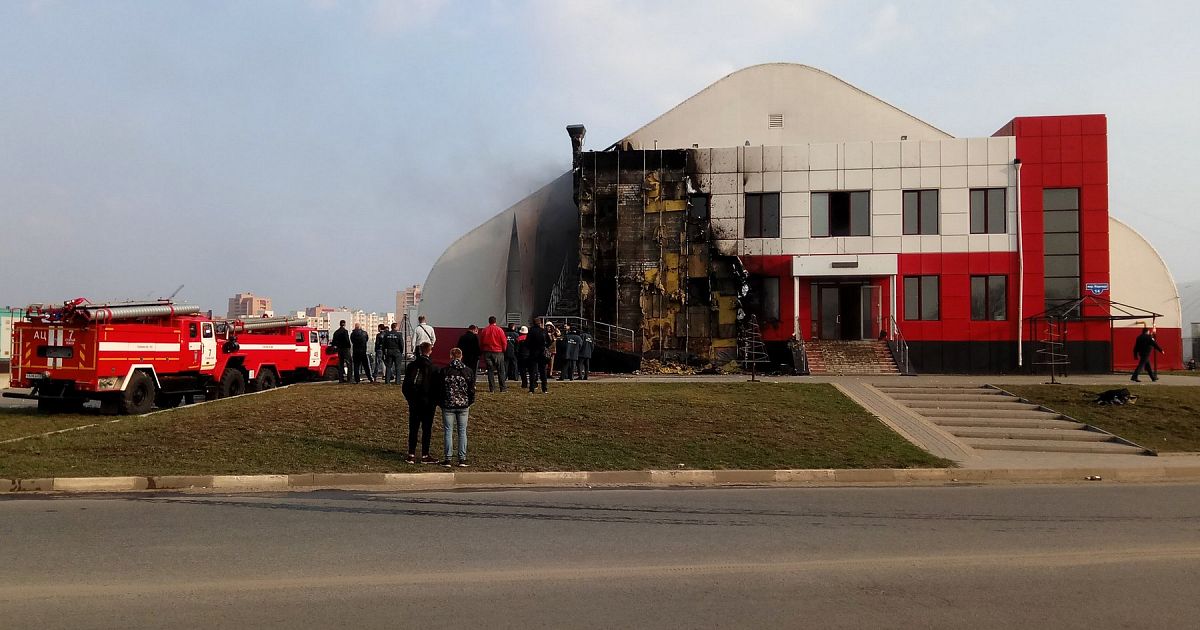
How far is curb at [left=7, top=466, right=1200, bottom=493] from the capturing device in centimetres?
1065

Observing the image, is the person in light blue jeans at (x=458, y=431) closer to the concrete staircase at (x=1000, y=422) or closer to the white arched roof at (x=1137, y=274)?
the concrete staircase at (x=1000, y=422)

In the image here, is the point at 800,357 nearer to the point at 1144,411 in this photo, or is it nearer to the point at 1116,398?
the point at 1116,398

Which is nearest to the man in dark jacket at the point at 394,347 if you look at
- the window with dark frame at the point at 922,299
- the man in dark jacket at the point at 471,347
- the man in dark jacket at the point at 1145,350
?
the man in dark jacket at the point at 471,347

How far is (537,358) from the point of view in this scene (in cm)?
1769

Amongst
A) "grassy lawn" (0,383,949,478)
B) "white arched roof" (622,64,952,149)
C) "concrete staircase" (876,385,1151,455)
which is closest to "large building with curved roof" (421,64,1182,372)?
"white arched roof" (622,64,952,149)

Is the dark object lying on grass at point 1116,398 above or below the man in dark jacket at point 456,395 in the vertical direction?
below

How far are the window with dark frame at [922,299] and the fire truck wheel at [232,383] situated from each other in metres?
21.7

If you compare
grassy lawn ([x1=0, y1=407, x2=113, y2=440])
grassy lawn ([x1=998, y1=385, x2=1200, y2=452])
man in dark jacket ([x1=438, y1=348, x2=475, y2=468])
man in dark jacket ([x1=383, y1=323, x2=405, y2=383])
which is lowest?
grassy lawn ([x1=0, y1=407, x2=113, y2=440])

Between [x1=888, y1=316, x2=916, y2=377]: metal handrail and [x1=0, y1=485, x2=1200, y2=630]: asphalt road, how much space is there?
55.3ft

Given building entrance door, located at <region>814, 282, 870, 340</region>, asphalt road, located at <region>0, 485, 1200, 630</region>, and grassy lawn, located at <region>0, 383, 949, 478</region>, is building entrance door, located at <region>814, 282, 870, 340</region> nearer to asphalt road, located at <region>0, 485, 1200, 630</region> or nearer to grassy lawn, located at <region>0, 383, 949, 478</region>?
grassy lawn, located at <region>0, 383, 949, 478</region>

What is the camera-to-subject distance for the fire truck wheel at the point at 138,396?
17938mm

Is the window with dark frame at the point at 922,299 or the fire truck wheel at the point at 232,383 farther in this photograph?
the window with dark frame at the point at 922,299

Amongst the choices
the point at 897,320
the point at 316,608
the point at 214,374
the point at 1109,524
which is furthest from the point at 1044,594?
the point at 897,320

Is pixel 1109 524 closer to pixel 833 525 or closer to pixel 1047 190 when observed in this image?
pixel 833 525
